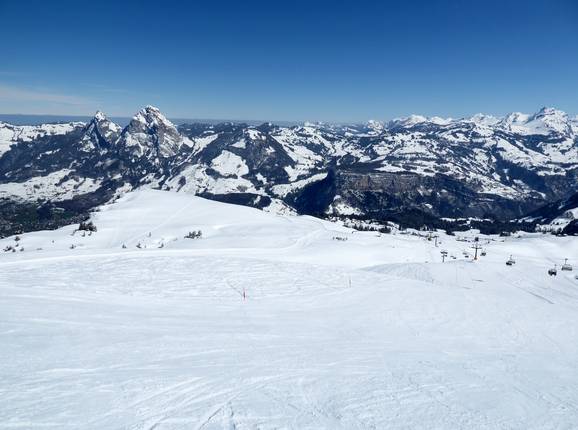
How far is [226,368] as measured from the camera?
17.4 meters

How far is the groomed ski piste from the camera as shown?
1345 cm

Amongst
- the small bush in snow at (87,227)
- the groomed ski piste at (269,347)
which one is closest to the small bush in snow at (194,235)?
the small bush in snow at (87,227)

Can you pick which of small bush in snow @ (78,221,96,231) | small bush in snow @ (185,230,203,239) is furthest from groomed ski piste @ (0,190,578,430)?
small bush in snow @ (78,221,96,231)

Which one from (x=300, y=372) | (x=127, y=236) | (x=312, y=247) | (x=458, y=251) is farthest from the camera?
(x=458, y=251)

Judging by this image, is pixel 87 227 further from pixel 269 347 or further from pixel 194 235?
pixel 269 347

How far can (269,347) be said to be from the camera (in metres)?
21.1

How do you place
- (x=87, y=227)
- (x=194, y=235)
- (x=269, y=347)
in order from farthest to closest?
(x=87, y=227), (x=194, y=235), (x=269, y=347)

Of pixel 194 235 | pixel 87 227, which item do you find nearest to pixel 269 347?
pixel 194 235

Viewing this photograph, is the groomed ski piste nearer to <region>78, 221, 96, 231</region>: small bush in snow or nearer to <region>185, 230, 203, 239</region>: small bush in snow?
<region>185, 230, 203, 239</region>: small bush in snow

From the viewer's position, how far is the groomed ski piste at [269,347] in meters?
13.5

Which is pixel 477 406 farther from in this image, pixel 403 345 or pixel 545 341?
pixel 545 341

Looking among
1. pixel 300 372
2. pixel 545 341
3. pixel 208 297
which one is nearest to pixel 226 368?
pixel 300 372

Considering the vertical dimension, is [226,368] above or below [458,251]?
above

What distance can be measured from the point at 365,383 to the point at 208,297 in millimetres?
20294
